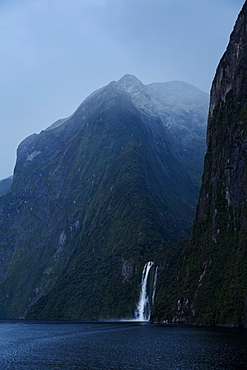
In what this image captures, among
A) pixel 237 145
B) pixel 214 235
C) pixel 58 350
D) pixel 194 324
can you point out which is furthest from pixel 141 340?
pixel 237 145

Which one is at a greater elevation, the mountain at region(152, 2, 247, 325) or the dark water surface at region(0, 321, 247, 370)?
the mountain at region(152, 2, 247, 325)

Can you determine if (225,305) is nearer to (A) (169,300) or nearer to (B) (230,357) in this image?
(A) (169,300)

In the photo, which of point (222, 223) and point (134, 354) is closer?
point (134, 354)

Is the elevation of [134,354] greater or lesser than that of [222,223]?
lesser

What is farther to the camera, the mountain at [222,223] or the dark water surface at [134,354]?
the mountain at [222,223]

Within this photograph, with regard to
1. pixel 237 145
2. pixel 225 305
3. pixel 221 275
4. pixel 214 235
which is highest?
pixel 237 145

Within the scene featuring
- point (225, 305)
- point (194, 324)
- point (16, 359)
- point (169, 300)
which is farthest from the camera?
point (169, 300)

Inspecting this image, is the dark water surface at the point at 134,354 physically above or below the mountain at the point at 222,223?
below

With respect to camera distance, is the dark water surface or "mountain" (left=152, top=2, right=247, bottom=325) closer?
the dark water surface
